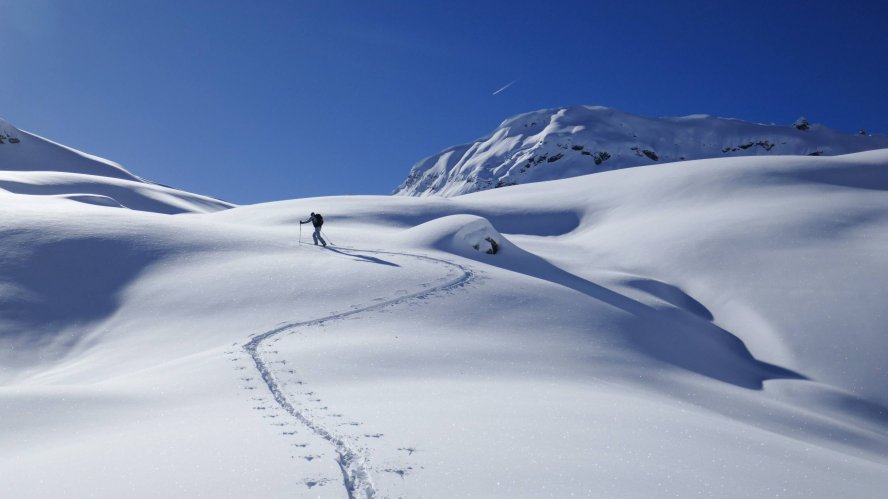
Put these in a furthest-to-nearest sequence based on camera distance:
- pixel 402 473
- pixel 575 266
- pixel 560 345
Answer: pixel 575 266 → pixel 560 345 → pixel 402 473

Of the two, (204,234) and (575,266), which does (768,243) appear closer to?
(575,266)

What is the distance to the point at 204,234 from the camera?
23078 mm

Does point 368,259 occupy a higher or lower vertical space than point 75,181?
lower

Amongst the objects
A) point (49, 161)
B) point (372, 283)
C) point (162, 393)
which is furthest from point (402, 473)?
point (49, 161)

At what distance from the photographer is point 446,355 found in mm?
11656

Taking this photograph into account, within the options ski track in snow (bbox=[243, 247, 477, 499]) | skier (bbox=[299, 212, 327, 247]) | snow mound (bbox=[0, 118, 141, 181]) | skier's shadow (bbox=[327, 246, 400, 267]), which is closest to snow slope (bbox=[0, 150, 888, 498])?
ski track in snow (bbox=[243, 247, 477, 499])

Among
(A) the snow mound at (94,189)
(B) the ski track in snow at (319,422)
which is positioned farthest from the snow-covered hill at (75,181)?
(B) the ski track in snow at (319,422)

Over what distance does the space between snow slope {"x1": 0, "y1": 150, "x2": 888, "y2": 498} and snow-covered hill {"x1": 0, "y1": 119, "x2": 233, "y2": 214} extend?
84.3ft

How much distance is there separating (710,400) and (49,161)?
135m

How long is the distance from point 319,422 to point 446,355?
4802 millimetres

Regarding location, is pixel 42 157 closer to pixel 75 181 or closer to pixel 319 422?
pixel 75 181

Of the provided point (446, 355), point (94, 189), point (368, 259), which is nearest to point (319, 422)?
point (446, 355)

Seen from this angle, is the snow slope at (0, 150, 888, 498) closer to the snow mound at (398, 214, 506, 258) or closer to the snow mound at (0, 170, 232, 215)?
the snow mound at (398, 214, 506, 258)

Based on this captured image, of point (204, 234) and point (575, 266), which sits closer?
point (204, 234)
